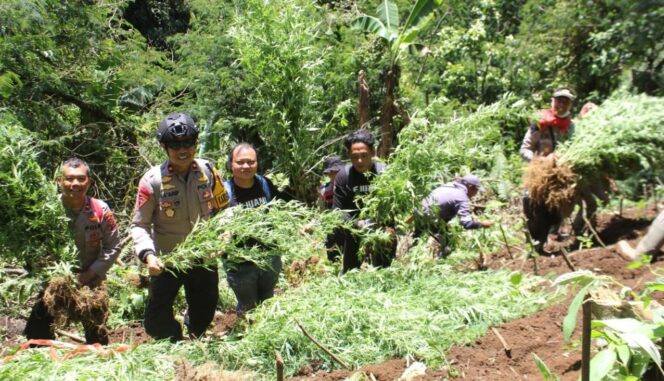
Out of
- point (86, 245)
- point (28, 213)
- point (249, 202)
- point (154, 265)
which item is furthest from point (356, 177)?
point (28, 213)

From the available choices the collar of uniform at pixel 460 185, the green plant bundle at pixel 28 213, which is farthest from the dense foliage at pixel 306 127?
the collar of uniform at pixel 460 185

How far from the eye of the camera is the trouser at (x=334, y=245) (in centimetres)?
611

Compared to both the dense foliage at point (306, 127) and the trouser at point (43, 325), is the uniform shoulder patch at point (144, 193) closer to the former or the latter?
the dense foliage at point (306, 127)

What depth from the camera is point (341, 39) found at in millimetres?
10250

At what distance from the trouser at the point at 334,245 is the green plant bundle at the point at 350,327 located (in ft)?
4.02

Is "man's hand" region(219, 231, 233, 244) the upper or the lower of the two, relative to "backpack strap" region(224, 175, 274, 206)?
lower

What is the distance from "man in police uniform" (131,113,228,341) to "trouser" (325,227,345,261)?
1915 mm

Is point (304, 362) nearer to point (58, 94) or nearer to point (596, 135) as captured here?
point (596, 135)

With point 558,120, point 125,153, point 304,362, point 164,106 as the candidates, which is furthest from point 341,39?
point 304,362

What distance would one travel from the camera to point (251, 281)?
4562 millimetres

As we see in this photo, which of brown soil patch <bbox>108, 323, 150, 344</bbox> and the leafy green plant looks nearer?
the leafy green plant

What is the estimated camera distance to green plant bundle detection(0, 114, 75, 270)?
12.5ft

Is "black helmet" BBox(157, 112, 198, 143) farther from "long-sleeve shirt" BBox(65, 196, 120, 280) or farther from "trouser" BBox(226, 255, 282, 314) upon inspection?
"trouser" BBox(226, 255, 282, 314)

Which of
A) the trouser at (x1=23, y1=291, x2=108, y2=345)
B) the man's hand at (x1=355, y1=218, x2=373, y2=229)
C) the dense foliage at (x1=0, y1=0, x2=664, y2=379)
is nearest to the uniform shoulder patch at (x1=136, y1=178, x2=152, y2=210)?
the dense foliage at (x1=0, y1=0, x2=664, y2=379)
